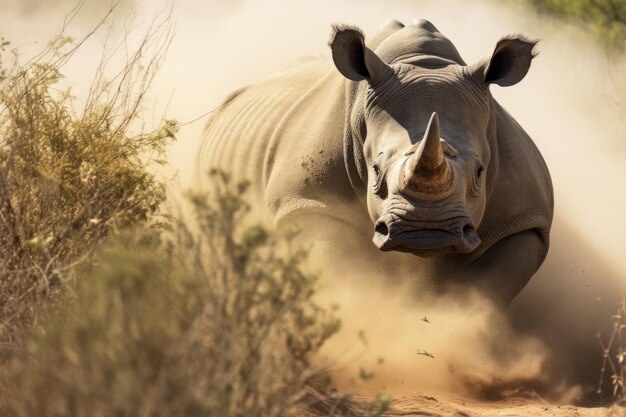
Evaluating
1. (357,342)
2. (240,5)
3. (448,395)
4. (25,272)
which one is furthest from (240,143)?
(240,5)

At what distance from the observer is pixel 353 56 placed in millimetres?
8617

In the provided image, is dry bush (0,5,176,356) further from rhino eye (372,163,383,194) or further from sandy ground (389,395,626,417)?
sandy ground (389,395,626,417)

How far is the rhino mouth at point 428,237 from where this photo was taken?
7352 millimetres

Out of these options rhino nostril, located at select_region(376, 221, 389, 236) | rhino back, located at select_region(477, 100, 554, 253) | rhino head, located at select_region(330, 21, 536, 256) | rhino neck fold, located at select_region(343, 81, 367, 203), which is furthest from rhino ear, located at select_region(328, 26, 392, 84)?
rhino nostril, located at select_region(376, 221, 389, 236)

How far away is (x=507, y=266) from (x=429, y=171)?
1.49m

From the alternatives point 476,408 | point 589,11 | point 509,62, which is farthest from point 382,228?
point 589,11

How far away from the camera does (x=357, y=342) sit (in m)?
8.71

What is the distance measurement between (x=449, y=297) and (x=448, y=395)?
695mm

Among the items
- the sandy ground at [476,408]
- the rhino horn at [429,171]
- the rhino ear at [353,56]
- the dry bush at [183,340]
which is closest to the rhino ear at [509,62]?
the rhino ear at [353,56]

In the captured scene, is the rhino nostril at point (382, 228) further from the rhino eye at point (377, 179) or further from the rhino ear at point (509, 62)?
the rhino ear at point (509, 62)

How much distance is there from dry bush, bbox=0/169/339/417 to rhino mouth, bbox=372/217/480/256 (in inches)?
95.2

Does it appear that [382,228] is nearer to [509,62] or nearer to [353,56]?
[353,56]

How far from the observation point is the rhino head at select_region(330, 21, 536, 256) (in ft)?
24.4

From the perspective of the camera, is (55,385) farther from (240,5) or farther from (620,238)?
(240,5)
